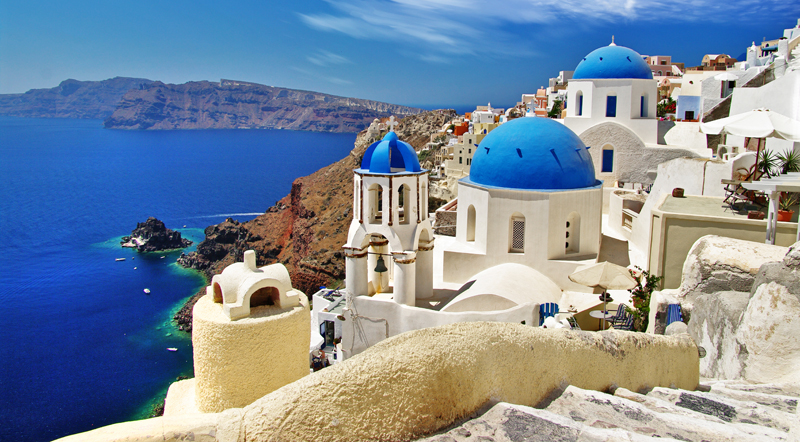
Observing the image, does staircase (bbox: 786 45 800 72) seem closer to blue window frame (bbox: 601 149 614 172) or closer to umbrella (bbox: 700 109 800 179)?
blue window frame (bbox: 601 149 614 172)

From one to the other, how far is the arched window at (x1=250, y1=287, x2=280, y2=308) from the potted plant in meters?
8.39

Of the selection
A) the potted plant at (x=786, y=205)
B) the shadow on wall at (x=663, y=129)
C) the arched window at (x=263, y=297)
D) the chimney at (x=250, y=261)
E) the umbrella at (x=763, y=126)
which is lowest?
the arched window at (x=263, y=297)

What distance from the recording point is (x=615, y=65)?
802 inches

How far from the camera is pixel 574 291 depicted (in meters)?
12.8

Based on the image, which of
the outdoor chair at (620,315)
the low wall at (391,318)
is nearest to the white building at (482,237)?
the low wall at (391,318)

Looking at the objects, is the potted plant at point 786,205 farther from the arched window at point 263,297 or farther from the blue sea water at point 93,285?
the blue sea water at point 93,285

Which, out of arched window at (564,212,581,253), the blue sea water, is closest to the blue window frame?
arched window at (564,212,581,253)

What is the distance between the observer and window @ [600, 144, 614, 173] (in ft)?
66.9

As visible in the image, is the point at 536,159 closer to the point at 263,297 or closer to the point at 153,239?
the point at 263,297

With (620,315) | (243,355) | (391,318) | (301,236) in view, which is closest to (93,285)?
(301,236)

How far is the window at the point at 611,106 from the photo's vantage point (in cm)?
2064

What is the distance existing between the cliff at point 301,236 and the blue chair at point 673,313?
40.2 metres

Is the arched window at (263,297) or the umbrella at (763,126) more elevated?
the umbrella at (763,126)

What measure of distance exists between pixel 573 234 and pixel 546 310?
2932 mm
